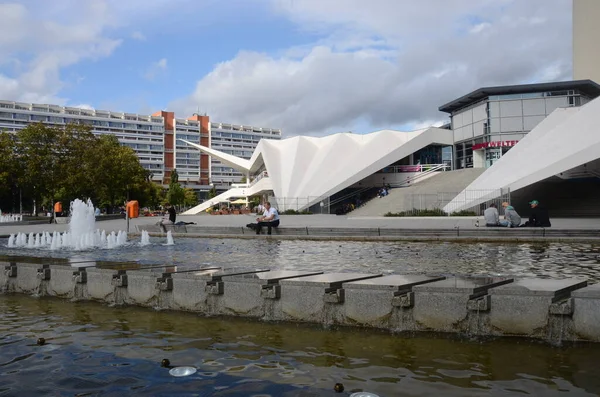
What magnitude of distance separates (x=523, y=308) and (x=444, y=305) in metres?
0.84

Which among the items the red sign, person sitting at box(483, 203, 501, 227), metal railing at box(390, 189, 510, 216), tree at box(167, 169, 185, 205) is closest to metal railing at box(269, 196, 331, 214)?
metal railing at box(390, 189, 510, 216)

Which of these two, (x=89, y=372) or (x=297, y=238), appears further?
(x=297, y=238)

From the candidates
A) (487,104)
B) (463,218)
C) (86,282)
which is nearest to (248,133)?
(487,104)

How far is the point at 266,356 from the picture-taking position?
5516mm

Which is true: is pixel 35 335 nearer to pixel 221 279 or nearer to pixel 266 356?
pixel 221 279

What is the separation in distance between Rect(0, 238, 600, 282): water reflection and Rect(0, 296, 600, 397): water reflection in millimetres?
3354

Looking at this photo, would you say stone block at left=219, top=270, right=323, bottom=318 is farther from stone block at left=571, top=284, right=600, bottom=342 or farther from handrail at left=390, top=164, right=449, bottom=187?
handrail at left=390, top=164, right=449, bottom=187

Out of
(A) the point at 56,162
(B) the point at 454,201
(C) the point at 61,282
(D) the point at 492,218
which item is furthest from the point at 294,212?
(C) the point at 61,282

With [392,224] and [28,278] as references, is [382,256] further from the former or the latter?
[392,224]

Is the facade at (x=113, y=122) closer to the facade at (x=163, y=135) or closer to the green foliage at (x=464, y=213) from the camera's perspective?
the facade at (x=163, y=135)

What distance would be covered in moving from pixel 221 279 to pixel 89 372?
2812 mm

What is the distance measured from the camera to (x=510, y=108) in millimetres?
43250

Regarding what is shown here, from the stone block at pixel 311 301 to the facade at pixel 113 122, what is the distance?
364 feet

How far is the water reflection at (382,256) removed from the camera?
11.1 meters
